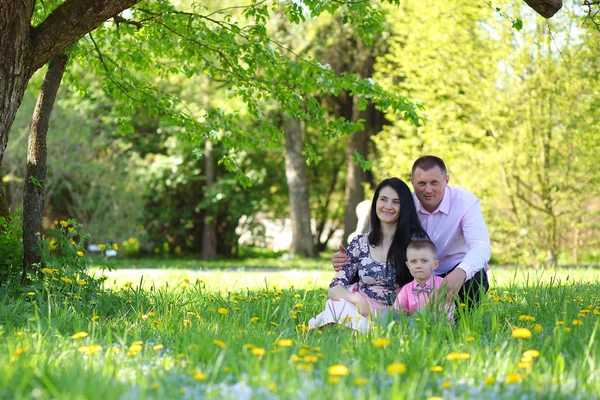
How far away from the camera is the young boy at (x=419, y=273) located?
179 inches

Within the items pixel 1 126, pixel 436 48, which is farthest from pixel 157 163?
pixel 1 126

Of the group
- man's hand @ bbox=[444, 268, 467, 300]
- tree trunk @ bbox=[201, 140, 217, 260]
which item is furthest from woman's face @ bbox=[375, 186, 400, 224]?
tree trunk @ bbox=[201, 140, 217, 260]

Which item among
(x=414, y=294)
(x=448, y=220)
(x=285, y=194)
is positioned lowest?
(x=414, y=294)

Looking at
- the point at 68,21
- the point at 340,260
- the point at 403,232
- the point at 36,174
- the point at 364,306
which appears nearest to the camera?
the point at 364,306

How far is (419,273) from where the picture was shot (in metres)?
4.57

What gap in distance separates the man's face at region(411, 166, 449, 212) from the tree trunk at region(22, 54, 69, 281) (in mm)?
3203

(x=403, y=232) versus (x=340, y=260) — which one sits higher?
(x=403, y=232)

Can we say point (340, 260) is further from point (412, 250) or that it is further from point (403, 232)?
point (412, 250)

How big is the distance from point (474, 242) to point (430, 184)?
51 centimetres

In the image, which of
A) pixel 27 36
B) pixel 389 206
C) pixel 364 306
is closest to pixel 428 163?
pixel 389 206

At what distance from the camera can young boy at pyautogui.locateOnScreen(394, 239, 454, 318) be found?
4.56m

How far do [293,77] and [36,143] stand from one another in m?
2.49

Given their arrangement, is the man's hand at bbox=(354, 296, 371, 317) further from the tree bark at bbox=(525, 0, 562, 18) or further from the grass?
the tree bark at bbox=(525, 0, 562, 18)

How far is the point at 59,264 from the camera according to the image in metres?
5.75
